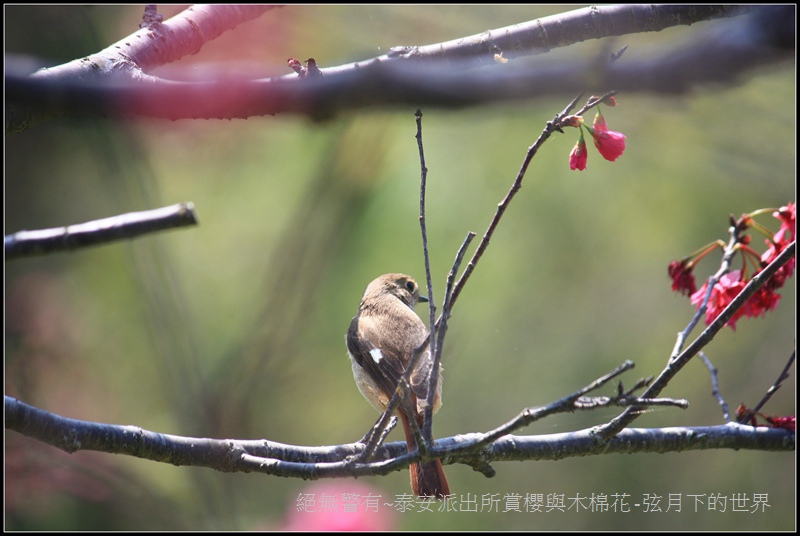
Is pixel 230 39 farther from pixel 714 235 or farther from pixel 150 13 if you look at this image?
pixel 714 235

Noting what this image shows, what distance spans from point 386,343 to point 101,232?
2683 mm

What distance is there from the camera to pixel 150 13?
307cm

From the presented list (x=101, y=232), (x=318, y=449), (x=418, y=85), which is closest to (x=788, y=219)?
(x=318, y=449)

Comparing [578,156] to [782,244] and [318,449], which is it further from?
[318,449]

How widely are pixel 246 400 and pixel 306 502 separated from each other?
56 centimetres

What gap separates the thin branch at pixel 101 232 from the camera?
1282mm

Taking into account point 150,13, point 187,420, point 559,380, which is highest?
point 150,13

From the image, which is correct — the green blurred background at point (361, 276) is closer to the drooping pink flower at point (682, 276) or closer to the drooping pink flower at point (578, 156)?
the drooping pink flower at point (682, 276)

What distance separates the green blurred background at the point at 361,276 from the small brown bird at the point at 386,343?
15.2 inches

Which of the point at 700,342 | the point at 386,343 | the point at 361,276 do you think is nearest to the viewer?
the point at 700,342

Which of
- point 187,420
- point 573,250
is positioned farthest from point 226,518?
point 573,250

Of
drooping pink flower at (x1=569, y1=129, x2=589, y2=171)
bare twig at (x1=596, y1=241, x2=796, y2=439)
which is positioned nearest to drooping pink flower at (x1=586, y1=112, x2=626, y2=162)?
drooping pink flower at (x1=569, y1=129, x2=589, y2=171)

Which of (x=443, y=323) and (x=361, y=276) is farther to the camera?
(x=361, y=276)

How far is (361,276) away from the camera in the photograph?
17.8 ft
